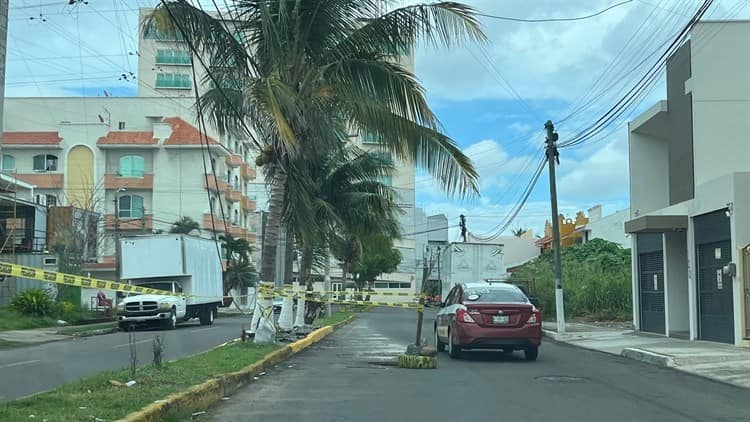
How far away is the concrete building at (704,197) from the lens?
18.3 m

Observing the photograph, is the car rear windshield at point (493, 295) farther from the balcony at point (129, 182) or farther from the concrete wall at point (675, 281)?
the balcony at point (129, 182)

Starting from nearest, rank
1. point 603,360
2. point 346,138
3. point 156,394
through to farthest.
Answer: point 156,394 → point 603,360 → point 346,138

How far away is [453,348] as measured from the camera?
1611 cm

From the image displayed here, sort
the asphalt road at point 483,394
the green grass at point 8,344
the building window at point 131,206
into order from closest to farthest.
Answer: the asphalt road at point 483,394 → the green grass at point 8,344 → the building window at point 131,206

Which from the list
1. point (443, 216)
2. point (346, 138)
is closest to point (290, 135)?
point (346, 138)

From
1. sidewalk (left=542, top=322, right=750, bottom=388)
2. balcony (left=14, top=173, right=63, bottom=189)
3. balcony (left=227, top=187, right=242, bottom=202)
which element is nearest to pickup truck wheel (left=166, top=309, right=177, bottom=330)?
sidewalk (left=542, top=322, right=750, bottom=388)

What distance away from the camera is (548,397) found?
34.3 ft

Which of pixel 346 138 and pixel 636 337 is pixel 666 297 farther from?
pixel 346 138

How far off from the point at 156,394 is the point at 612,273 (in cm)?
2957

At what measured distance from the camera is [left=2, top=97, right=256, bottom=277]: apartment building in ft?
178

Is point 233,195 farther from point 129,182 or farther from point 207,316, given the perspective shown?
point 207,316

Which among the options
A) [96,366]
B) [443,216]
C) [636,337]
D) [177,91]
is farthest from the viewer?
[443,216]

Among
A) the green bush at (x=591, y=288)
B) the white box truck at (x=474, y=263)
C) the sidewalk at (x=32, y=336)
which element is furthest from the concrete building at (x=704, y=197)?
the sidewalk at (x=32, y=336)

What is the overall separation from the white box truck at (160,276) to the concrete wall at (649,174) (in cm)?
1492
